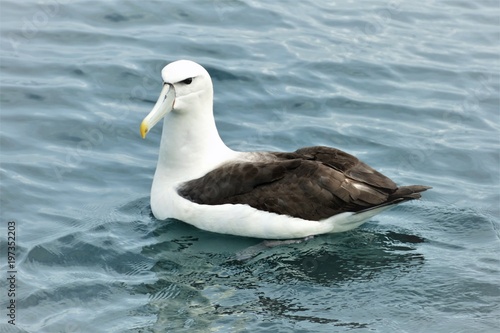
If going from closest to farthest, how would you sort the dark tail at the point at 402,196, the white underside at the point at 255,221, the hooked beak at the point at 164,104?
the dark tail at the point at 402,196 → the white underside at the point at 255,221 → the hooked beak at the point at 164,104

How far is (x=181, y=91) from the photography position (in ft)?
36.4

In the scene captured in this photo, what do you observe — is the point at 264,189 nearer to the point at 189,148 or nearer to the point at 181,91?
the point at 189,148

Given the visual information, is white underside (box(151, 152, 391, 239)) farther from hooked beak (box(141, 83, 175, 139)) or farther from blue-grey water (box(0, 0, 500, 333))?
hooked beak (box(141, 83, 175, 139))

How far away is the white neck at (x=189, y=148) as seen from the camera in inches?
444

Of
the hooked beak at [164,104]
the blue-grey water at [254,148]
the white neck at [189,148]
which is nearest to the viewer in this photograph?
the blue-grey water at [254,148]

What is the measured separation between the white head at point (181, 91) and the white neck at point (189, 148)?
0.12 metres

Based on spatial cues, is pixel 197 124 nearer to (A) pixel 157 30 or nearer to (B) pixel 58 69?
(B) pixel 58 69

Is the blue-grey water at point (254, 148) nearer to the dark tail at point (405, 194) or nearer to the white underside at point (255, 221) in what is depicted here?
the white underside at point (255, 221)

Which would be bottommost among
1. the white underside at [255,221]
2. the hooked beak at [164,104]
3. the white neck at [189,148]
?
the white underside at [255,221]

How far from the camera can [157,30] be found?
16859 millimetres

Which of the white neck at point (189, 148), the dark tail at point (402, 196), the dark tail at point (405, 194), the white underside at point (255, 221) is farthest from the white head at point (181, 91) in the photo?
the dark tail at point (405, 194)

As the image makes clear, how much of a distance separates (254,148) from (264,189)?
2.74 meters

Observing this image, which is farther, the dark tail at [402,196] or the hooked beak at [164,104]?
the hooked beak at [164,104]

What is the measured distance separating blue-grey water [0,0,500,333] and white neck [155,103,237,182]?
1.95 feet
